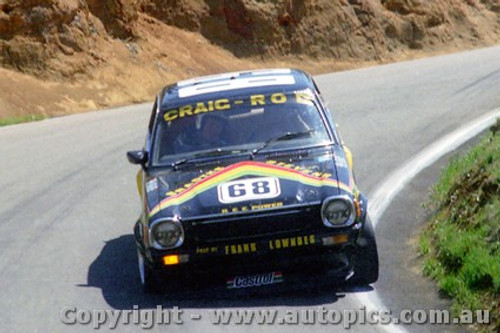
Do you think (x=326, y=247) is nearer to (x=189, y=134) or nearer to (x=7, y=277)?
(x=189, y=134)

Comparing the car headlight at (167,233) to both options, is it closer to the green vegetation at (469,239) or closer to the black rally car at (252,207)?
the black rally car at (252,207)

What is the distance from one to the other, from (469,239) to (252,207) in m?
1.81

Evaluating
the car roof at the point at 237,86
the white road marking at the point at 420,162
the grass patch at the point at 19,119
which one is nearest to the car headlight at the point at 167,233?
the car roof at the point at 237,86

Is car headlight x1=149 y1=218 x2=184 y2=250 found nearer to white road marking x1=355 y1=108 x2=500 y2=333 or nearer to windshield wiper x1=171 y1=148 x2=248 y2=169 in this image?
windshield wiper x1=171 y1=148 x2=248 y2=169

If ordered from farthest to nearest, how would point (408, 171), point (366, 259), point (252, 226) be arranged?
1. point (408, 171)
2. point (366, 259)
3. point (252, 226)

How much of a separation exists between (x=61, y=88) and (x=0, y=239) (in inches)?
582

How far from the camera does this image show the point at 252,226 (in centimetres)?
839

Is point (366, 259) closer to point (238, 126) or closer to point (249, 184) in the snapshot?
point (249, 184)

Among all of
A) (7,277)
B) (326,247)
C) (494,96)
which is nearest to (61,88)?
(494,96)

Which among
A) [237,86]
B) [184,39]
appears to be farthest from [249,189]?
[184,39]

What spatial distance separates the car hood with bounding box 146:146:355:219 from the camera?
8.48 meters

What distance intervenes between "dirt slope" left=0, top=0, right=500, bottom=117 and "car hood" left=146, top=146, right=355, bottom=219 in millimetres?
15022

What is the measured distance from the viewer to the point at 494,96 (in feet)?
65.9

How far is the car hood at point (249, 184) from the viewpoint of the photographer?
848 cm
